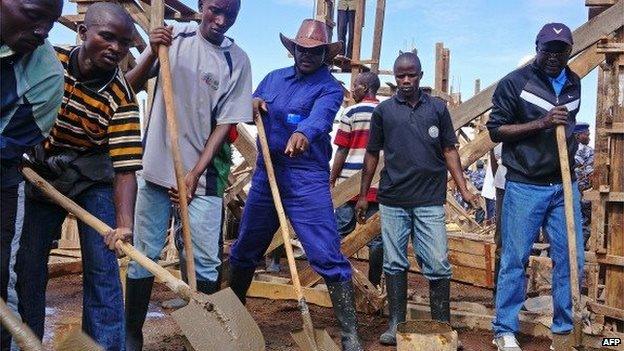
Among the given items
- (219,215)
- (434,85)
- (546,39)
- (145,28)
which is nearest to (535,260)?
(546,39)

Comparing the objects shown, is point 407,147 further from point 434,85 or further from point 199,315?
point 434,85

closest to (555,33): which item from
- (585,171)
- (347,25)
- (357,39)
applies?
(585,171)

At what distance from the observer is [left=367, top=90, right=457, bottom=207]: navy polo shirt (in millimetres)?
4469

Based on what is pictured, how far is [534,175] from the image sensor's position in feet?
Answer: 13.6

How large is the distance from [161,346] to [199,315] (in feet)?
4.73

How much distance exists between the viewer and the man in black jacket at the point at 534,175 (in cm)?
414

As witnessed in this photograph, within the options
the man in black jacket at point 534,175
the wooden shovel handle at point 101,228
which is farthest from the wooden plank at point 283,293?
the wooden shovel handle at point 101,228

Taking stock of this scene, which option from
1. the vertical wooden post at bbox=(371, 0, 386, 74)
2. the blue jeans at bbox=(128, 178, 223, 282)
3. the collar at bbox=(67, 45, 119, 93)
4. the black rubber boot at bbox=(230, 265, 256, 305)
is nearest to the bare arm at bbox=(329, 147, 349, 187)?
the black rubber boot at bbox=(230, 265, 256, 305)

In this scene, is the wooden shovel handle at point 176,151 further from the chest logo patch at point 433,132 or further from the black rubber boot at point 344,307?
the chest logo patch at point 433,132

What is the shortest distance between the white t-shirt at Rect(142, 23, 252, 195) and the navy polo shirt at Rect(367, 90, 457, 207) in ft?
3.81

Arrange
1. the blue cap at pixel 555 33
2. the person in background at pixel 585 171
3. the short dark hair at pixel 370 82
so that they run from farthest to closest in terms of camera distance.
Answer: the person in background at pixel 585 171
the short dark hair at pixel 370 82
the blue cap at pixel 555 33

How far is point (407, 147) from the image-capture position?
451cm

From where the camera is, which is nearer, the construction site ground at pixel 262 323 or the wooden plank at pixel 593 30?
the construction site ground at pixel 262 323

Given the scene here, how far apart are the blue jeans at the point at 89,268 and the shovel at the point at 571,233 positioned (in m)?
2.54
